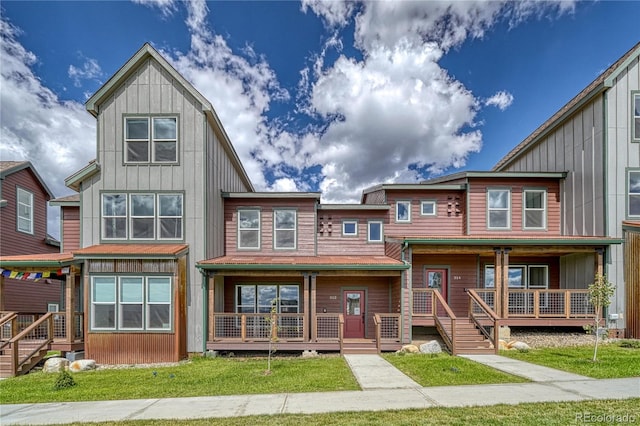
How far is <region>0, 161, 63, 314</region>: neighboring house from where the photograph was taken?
15984 mm

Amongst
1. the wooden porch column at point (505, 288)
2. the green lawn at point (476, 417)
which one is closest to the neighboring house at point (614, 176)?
the wooden porch column at point (505, 288)

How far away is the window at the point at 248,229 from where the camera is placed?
590 inches

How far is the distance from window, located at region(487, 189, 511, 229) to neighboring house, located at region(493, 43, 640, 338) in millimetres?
2541

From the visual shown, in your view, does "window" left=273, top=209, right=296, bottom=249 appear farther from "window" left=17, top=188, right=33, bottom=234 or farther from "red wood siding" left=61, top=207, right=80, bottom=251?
"window" left=17, top=188, right=33, bottom=234

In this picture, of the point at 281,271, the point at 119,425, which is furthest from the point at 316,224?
the point at 119,425

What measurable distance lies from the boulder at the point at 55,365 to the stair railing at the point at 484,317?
44.5 feet

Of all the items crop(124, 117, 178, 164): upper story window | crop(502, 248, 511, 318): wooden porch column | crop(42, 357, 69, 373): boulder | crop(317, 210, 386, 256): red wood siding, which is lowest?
crop(42, 357, 69, 373): boulder

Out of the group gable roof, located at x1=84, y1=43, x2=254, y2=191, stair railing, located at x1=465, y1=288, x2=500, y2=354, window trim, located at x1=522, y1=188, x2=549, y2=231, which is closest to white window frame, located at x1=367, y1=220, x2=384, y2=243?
stair railing, located at x1=465, y1=288, x2=500, y2=354

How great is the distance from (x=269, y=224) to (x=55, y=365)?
8595mm

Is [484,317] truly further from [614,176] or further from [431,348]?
[614,176]

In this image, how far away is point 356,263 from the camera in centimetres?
1237

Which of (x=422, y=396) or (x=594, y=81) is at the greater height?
(x=594, y=81)

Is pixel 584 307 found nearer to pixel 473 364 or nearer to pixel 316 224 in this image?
pixel 473 364

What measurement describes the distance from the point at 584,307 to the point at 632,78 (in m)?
9.07
